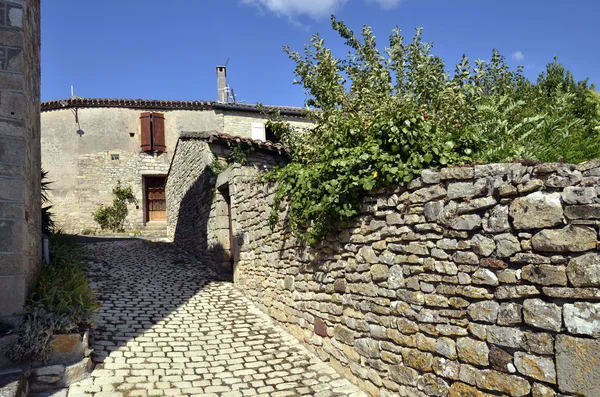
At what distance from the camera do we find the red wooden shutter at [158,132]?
59.7ft

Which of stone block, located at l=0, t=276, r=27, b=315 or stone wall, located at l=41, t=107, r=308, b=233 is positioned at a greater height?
stone wall, located at l=41, t=107, r=308, b=233

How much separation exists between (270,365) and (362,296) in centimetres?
146

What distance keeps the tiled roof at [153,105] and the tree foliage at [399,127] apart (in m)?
10.9

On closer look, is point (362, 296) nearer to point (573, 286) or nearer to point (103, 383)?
point (573, 286)

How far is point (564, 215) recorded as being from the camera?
8.61 ft

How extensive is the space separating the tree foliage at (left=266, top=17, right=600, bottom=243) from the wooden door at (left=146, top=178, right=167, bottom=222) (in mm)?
12582

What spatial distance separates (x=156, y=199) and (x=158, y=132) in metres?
2.83

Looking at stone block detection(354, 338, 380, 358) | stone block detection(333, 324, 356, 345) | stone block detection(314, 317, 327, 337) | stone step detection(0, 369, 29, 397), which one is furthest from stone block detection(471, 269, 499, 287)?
stone step detection(0, 369, 29, 397)

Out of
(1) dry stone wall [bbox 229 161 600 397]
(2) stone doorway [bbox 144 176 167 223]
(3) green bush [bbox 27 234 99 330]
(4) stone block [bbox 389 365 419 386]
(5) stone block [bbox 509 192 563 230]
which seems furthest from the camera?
(2) stone doorway [bbox 144 176 167 223]

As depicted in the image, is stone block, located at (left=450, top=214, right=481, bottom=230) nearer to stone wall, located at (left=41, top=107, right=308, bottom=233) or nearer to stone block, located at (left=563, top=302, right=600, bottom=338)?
stone block, located at (left=563, top=302, right=600, bottom=338)

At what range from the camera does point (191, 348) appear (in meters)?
5.35

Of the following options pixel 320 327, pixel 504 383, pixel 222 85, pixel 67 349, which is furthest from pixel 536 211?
pixel 222 85

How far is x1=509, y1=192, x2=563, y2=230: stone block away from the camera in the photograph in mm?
2672

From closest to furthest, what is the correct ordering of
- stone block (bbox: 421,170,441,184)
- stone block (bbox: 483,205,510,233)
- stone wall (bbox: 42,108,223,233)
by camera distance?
stone block (bbox: 483,205,510,233), stone block (bbox: 421,170,441,184), stone wall (bbox: 42,108,223,233)
